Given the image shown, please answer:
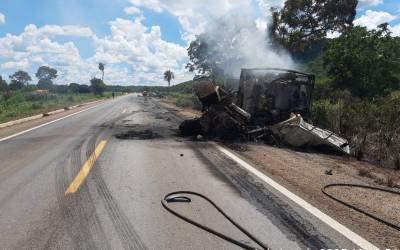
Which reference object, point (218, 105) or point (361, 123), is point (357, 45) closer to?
point (361, 123)

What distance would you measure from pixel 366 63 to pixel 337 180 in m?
14.5

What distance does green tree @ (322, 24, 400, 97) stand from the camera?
67.4 ft

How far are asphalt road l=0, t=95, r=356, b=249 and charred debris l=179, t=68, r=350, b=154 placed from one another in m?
2.86

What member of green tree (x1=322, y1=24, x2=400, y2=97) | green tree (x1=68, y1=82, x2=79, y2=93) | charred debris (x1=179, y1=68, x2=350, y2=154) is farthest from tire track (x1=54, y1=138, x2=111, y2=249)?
green tree (x1=68, y1=82, x2=79, y2=93)

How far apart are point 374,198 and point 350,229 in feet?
6.49

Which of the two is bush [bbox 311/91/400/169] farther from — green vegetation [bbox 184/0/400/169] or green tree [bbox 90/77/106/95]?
green tree [bbox 90/77/106/95]

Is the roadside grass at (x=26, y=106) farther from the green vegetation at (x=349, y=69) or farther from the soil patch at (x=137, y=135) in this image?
the green vegetation at (x=349, y=69)

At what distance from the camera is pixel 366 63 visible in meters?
20.6

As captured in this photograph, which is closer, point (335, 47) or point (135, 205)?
point (135, 205)

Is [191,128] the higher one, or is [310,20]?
[310,20]

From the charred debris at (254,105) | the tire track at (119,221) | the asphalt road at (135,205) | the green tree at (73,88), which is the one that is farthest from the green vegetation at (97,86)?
the tire track at (119,221)

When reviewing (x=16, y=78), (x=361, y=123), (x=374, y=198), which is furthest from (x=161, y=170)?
(x=16, y=78)

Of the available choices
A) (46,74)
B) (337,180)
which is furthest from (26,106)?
(46,74)

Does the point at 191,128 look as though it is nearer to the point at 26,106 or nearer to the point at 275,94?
the point at 275,94
